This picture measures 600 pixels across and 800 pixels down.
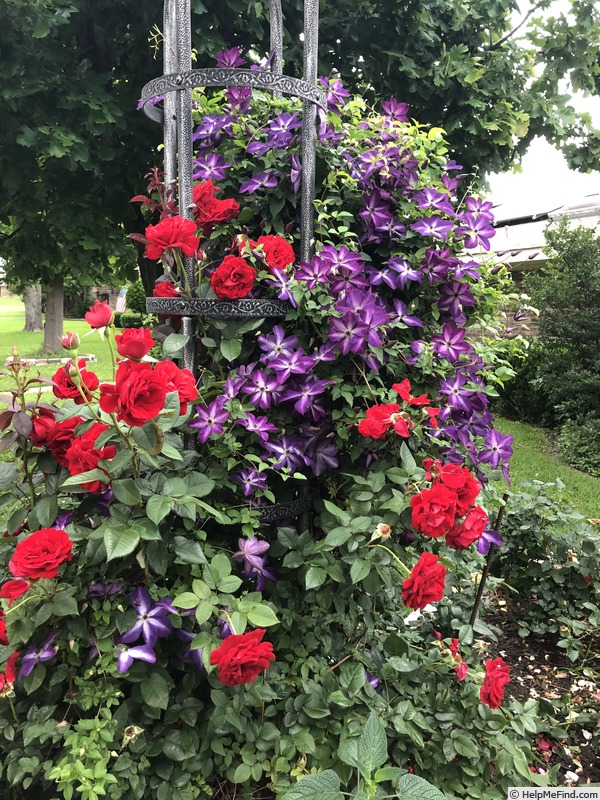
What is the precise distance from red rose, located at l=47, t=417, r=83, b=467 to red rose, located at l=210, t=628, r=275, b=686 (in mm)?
626

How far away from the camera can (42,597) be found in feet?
4.14

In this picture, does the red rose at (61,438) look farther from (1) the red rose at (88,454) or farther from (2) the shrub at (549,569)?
(2) the shrub at (549,569)

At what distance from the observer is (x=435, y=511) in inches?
48.6

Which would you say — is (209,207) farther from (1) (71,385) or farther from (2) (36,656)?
(2) (36,656)

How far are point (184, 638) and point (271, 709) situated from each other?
30 centimetres

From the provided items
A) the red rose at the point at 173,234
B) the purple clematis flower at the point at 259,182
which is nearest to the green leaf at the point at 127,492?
the red rose at the point at 173,234

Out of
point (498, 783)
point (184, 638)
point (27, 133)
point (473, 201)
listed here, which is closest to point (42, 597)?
point (184, 638)

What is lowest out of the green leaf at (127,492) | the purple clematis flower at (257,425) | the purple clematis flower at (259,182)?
the green leaf at (127,492)

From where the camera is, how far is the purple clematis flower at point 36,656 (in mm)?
1221

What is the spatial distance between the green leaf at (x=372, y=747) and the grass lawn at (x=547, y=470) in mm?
2616

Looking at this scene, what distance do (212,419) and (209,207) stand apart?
59cm

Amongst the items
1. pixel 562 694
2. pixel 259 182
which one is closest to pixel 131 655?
pixel 259 182

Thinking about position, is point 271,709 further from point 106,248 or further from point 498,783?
point 106,248

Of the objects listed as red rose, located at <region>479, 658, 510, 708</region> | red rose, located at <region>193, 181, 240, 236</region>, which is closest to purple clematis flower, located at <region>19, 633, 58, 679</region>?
red rose, located at <region>479, 658, 510, 708</region>
